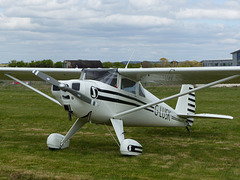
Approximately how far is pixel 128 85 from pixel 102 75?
0.76 metres

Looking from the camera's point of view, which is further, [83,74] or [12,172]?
[83,74]

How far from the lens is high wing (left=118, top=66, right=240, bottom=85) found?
26.8ft

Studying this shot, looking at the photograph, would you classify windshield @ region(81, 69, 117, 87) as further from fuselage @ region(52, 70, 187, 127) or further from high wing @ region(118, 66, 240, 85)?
high wing @ region(118, 66, 240, 85)

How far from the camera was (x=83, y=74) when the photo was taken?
8.96 metres

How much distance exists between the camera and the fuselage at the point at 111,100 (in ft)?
25.1

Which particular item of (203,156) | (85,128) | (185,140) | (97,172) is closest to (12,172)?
(97,172)

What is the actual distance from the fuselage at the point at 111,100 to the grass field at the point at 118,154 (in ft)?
2.38

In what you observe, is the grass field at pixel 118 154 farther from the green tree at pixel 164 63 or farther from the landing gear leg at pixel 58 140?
the green tree at pixel 164 63

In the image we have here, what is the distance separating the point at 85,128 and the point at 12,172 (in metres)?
6.62

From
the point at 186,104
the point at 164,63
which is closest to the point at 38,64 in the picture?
the point at 164,63

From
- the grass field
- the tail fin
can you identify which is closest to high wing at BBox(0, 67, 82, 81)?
the grass field

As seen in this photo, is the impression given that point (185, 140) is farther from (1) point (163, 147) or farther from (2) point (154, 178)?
(2) point (154, 178)

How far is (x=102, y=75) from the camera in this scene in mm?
8672

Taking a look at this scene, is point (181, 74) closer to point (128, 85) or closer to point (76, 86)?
point (128, 85)
